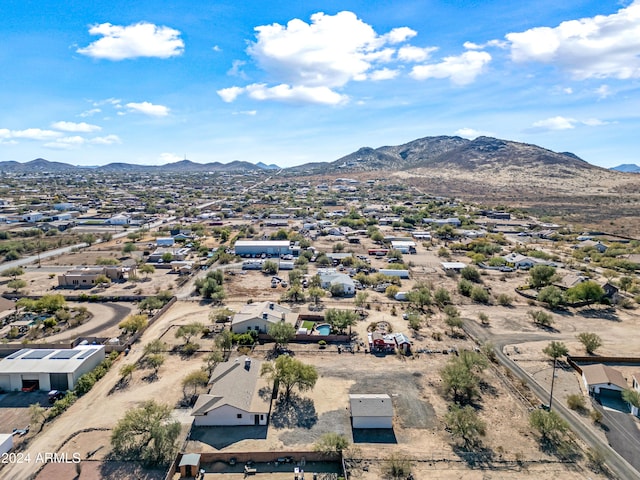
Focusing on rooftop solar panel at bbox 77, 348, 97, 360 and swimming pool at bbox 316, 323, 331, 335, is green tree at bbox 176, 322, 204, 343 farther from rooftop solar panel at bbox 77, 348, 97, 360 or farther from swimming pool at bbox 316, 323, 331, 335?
swimming pool at bbox 316, 323, 331, 335

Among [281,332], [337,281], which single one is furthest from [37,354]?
[337,281]

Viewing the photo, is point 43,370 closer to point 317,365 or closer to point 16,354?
point 16,354

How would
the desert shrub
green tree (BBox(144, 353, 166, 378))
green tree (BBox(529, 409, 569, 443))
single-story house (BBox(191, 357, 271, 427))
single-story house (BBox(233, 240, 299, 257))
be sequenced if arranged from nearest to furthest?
1. green tree (BBox(529, 409, 569, 443))
2. single-story house (BBox(191, 357, 271, 427))
3. the desert shrub
4. green tree (BBox(144, 353, 166, 378))
5. single-story house (BBox(233, 240, 299, 257))

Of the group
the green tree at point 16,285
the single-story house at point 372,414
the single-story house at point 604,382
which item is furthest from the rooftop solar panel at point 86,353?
the single-story house at point 604,382

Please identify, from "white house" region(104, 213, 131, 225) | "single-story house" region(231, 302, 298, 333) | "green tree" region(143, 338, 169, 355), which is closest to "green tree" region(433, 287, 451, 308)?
"single-story house" region(231, 302, 298, 333)

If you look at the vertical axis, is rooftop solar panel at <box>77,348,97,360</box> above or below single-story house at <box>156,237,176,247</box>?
below

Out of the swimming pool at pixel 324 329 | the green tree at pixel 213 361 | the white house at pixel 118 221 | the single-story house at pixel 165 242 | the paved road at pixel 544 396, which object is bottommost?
the paved road at pixel 544 396

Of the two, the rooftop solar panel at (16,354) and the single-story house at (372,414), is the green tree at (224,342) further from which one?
the rooftop solar panel at (16,354)
